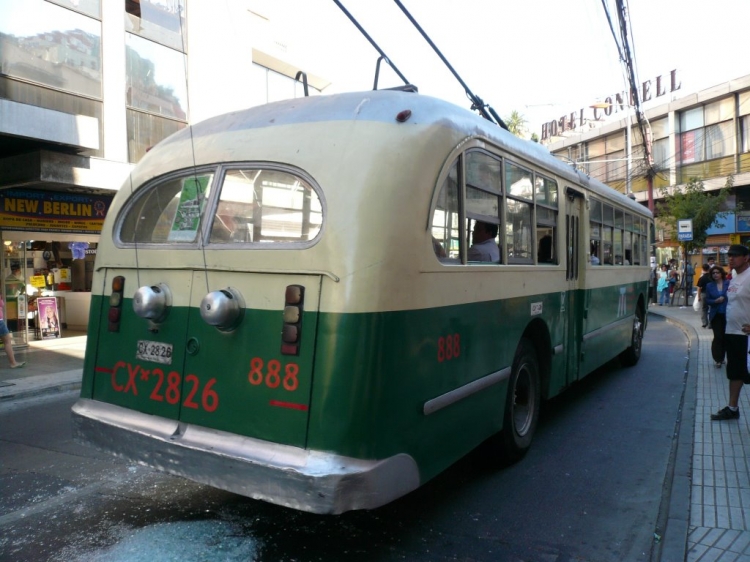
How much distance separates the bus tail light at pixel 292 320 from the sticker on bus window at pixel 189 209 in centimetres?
97

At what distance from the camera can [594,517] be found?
4262 millimetres

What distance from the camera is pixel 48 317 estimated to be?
1348cm

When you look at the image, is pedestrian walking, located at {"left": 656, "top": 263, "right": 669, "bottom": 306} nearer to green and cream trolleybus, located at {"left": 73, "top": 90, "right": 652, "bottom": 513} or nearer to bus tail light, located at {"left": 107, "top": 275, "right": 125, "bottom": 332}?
green and cream trolleybus, located at {"left": 73, "top": 90, "right": 652, "bottom": 513}

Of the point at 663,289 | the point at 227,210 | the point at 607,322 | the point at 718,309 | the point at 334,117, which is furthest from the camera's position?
the point at 663,289

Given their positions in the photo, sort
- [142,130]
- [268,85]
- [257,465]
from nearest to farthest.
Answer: [257,465], [142,130], [268,85]

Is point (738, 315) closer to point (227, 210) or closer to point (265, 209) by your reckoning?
point (265, 209)

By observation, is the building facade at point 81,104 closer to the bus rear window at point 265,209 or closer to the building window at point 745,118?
the bus rear window at point 265,209

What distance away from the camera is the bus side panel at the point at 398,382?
3188mm

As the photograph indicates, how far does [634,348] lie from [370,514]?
7.37 m

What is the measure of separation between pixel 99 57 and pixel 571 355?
11360 millimetres

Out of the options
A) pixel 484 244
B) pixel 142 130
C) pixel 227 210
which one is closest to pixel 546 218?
pixel 484 244

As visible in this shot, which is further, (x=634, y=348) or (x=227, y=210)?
(x=634, y=348)

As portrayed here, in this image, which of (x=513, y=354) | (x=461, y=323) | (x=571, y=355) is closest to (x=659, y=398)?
(x=571, y=355)

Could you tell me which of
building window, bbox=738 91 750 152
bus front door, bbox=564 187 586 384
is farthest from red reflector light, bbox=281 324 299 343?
building window, bbox=738 91 750 152
